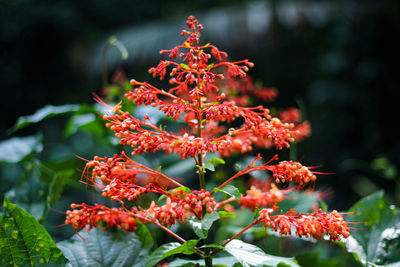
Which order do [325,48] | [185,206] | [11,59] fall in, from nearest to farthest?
[185,206], [11,59], [325,48]

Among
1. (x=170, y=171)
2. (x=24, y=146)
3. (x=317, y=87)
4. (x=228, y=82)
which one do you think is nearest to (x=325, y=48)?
(x=317, y=87)

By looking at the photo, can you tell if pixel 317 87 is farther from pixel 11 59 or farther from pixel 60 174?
pixel 11 59

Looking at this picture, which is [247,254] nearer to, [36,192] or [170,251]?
[170,251]

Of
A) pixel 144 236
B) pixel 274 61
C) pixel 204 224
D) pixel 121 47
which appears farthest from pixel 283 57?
pixel 204 224

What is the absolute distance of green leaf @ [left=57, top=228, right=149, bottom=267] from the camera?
0.75 m

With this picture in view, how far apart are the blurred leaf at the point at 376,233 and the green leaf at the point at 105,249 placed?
1.57 ft

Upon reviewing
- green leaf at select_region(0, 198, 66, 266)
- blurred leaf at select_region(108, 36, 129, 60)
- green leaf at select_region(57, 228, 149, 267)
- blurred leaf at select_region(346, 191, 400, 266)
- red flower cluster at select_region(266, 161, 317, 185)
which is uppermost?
blurred leaf at select_region(108, 36, 129, 60)

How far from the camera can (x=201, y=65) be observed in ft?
2.16

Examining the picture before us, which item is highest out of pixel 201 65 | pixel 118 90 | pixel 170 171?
pixel 201 65

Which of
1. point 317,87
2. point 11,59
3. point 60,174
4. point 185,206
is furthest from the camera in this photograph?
point 11,59

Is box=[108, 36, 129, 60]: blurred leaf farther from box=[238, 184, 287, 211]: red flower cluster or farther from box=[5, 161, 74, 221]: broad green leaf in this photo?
box=[238, 184, 287, 211]: red flower cluster

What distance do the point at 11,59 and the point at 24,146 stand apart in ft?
7.83

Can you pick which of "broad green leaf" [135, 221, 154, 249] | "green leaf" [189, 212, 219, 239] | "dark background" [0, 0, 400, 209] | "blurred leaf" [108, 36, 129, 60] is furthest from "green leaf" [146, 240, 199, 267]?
"dark background" [0, 0, 400, 209]

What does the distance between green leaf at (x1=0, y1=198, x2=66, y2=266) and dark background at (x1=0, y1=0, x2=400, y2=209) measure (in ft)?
4.71
